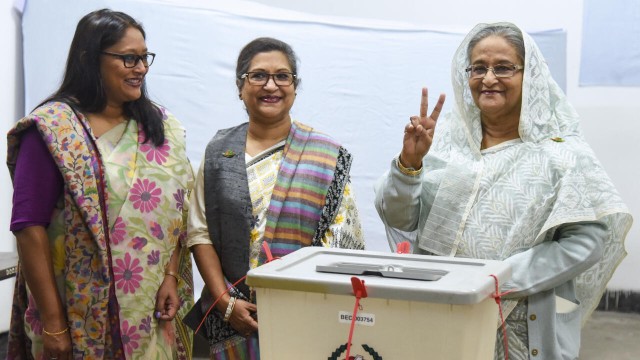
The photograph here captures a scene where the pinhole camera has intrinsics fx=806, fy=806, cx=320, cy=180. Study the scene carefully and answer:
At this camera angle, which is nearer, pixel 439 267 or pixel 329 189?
pixel 439 267

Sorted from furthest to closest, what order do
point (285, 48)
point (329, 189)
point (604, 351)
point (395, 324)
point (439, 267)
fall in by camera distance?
1. point (604, 351)
2. point (285, 48)
3. point (329, 189)
4. point (439, 267)
5. point (395, 324)

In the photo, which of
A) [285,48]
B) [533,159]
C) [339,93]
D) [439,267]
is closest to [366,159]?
[339,93]

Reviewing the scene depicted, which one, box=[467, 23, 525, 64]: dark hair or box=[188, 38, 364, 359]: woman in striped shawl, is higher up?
box=[467, 23, 525, 64]: dark hair

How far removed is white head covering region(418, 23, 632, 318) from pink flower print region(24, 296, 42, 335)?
99cm

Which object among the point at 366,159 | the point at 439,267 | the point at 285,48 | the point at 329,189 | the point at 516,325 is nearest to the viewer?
the point at 439,267

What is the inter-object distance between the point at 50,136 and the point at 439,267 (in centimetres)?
101

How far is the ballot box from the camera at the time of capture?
4.51ft

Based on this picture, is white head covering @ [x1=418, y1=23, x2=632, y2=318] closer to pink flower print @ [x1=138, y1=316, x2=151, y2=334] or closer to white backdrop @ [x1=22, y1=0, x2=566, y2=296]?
pink flower print @ [x1=138, y1=316, x2=151, y2=334]

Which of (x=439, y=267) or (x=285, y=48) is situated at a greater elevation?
(x=285, y=48)

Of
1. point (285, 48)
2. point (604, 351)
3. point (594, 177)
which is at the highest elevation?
point (285, 48)

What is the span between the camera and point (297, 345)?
1487 mm

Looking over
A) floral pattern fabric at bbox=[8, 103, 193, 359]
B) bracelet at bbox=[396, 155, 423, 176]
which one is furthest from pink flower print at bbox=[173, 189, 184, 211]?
bracelet at bbox=[396, 155, 423, 176]

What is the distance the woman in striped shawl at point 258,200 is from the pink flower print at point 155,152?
0.12 metres

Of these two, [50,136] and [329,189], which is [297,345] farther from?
[50,136]
